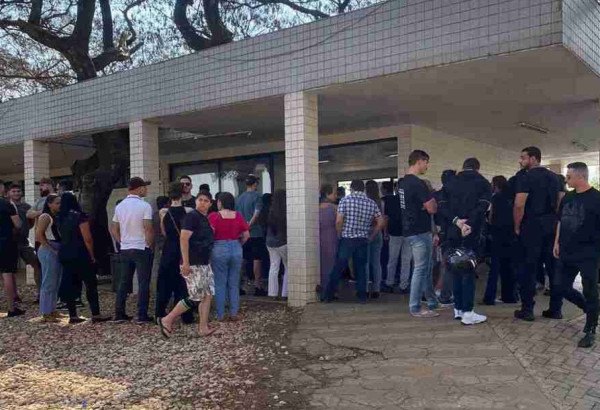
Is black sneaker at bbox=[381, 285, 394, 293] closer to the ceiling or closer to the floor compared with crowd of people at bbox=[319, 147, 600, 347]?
closer to the floor

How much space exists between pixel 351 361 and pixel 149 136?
5.40 m

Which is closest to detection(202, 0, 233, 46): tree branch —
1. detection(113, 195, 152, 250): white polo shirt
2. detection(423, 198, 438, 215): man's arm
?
detection(113, 195, 152, 250): white polo shirt

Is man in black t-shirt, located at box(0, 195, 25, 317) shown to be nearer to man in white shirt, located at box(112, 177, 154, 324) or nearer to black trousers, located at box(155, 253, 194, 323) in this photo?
man in white shirt, located at box(112, 177, 154, 324)

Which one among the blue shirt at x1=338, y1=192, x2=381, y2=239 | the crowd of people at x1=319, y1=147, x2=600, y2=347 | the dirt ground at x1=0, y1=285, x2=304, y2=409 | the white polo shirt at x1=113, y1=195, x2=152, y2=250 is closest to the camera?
the dirt ground at x1=0, y1=285, x2=304, y2=409

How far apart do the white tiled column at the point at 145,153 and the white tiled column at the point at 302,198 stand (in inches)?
109

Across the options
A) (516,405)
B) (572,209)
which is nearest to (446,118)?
(572,209)

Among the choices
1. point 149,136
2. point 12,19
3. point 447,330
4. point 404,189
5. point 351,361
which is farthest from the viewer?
point 12,19

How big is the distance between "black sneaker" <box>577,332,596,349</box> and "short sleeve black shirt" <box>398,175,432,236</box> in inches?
67.9

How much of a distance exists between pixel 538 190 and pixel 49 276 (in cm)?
602

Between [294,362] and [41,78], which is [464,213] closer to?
[294,362]

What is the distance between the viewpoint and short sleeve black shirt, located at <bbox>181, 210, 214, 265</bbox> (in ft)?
19.6

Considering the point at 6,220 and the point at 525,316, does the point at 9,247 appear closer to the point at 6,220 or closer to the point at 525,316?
the point at 6,220

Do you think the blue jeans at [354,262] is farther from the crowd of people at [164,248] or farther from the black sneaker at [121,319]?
the black sneaker at [121,319]

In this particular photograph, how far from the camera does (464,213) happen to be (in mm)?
5500
